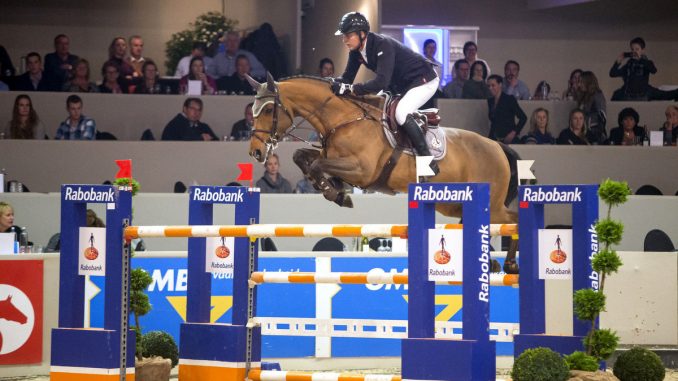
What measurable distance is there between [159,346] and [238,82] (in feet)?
21.1

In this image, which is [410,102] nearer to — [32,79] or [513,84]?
[513,84]

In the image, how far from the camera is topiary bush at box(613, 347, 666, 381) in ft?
19.2

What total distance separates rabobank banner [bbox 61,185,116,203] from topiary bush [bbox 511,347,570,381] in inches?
98.6

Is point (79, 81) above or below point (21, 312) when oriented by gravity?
above

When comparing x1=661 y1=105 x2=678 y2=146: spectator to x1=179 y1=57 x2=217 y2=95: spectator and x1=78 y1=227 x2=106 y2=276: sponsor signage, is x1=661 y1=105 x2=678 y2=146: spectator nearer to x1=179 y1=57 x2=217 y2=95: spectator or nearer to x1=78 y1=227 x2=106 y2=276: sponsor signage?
x1=179 y1=57 x2=217 y2=95: spectator

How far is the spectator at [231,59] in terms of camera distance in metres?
13.2

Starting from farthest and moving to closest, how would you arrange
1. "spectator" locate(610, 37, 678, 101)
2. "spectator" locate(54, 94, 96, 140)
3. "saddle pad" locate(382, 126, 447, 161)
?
1. "spectator" locate(610, 37, 678, 101)
2. "spectator" locate(54, 94, 96, 140)
3. "saddle pad" locate(382, 126, 447, 161)

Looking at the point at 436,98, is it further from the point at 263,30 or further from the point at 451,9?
the point at 451,9

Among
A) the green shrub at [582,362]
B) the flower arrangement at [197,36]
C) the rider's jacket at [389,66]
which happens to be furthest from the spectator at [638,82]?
the green shrub at [582,362]

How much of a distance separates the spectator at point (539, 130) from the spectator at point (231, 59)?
350cm

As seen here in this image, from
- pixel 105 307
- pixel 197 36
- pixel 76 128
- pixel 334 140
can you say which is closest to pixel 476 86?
pixel 197 36

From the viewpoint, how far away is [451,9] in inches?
649

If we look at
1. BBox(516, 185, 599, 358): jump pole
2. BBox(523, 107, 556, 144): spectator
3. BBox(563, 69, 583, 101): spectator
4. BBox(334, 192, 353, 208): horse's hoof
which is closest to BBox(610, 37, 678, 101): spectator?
BBox(563, 69, 583, 101): spectator

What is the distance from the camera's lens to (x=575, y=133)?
12109 millimetres
